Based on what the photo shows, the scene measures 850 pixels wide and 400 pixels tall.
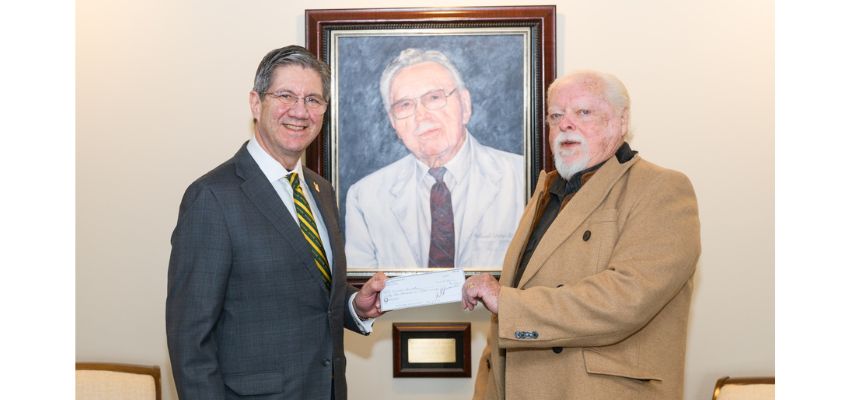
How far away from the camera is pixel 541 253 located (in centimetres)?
238

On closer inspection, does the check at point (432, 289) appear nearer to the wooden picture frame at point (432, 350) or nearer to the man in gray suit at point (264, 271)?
the man in gray suit at point (264, 271)

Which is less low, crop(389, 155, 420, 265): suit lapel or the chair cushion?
crop(389, 155, 420, 265): suit lapel

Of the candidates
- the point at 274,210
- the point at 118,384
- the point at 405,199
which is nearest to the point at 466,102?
the point at 405,199

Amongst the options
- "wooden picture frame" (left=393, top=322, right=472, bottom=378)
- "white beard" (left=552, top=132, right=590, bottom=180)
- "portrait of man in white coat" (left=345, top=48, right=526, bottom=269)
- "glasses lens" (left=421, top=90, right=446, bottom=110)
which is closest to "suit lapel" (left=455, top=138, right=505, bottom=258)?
"portrait of man in white coat" (left=345, top=48, right=526, bottom=269)

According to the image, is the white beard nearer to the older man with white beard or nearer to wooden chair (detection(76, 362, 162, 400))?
the older man with white beard

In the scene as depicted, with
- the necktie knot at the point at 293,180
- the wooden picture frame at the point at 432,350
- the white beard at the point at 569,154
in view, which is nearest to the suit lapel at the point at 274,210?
the necktie knot at the point at 293,180

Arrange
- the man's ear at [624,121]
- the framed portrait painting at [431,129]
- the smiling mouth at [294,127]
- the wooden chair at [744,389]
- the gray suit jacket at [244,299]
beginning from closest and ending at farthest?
the gray suit jacket at [244,299]
the smiling mouth at [294,127]
the man's ear at [624,121]
the wooden chair at [744,389]
the framed portrait painting at [431,129]

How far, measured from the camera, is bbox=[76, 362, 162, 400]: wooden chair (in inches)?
124

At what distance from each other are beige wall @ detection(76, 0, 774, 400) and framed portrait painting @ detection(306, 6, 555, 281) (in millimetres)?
134

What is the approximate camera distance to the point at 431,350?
3342mm

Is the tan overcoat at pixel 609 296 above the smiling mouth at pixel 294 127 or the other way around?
the other way around

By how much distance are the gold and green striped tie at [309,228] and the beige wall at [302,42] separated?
0.97m

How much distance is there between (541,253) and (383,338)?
1236 mm

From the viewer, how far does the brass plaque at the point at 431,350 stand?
3.34 metres
